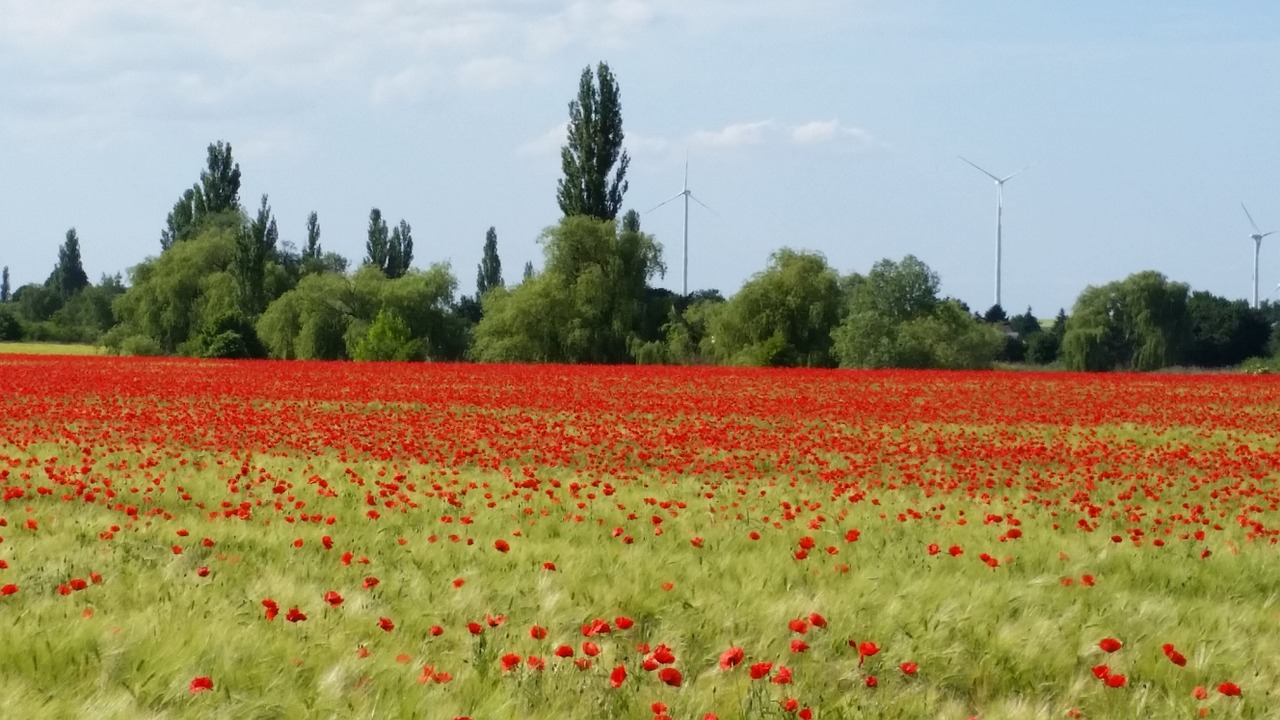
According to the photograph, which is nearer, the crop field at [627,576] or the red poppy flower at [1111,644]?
the crop field at [627,576]

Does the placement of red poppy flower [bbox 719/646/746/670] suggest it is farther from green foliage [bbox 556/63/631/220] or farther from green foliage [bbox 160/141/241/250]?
green foliage [bbox 160/141/241/250]

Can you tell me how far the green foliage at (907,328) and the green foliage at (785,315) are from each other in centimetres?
125

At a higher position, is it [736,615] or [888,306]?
[888,306]

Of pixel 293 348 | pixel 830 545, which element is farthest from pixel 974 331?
pixel 830 545

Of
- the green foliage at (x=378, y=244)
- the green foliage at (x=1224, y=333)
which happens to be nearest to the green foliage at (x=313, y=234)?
the green foliage at (x=378, y=244)

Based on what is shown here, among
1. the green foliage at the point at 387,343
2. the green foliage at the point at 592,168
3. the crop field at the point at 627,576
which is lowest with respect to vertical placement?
the crop field at the point at 627,576

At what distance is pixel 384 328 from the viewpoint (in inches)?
2633

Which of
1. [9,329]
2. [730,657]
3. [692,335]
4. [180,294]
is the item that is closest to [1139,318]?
[692,335]

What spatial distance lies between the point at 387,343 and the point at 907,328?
2561 cm

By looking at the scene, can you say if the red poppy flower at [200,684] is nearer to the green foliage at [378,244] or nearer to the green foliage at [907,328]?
the green foliage at [907,328]

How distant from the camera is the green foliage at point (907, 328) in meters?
63.2

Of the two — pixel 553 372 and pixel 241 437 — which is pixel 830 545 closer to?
pixel 241 437

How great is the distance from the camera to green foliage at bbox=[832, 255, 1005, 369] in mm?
63188

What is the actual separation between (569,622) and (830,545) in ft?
10.0
